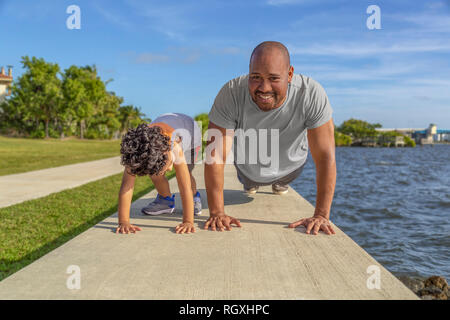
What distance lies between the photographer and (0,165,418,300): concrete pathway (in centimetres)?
214

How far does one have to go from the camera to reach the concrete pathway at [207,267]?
214cm

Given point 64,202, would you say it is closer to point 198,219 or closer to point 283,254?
point 198,219

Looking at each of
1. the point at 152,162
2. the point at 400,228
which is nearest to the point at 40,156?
the point at 400,228

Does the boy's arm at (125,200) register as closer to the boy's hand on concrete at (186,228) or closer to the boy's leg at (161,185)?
the boy's hand on concrete at (186,228)

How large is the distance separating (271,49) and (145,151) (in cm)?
133

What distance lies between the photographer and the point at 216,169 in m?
3.45

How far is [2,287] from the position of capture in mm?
2248

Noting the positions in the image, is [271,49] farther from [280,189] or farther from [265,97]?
[280,189]

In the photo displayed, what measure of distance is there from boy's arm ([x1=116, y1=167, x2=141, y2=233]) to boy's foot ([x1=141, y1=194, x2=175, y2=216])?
69 cm

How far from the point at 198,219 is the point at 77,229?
A: 1467 mm

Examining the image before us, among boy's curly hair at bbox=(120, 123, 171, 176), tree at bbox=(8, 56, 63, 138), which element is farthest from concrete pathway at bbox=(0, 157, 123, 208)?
tree at bbox=(8, 56, 63, 138)

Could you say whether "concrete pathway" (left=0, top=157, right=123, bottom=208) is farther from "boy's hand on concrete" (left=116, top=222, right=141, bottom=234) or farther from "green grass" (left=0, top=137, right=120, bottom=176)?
"boy's hand on concrete" (left=116, top=222, right=141, bottom=234)
